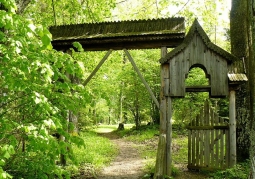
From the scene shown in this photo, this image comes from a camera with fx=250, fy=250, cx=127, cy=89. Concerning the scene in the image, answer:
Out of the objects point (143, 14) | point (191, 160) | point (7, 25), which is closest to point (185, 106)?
point (143, 14)

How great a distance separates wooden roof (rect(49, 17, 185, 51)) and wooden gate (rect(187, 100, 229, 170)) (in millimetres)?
2585

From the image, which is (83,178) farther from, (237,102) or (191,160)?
(237,102)

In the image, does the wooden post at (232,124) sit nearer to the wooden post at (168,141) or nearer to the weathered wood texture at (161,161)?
the wooden post at (168,141)

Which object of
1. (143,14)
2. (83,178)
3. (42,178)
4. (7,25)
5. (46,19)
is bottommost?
(83,178)

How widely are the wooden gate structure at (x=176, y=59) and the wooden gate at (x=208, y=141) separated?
35mm

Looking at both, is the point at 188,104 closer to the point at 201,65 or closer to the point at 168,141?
the point at 201,65

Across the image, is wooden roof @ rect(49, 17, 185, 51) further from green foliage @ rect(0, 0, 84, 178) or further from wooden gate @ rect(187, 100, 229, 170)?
green foliage @ rect(0, 0, 84, 178)

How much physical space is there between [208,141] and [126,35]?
449cm

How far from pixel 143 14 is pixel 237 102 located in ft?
30.0

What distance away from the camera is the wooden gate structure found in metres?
7.72

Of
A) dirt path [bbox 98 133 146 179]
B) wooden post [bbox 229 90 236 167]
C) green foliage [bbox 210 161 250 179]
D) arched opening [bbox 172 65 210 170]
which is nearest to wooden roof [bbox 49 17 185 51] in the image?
wooden post [bbox 229 90 236 167]

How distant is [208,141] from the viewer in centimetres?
847

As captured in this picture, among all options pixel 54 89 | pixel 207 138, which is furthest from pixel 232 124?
pixel 54 89

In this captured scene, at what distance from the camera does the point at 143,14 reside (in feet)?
50.4
